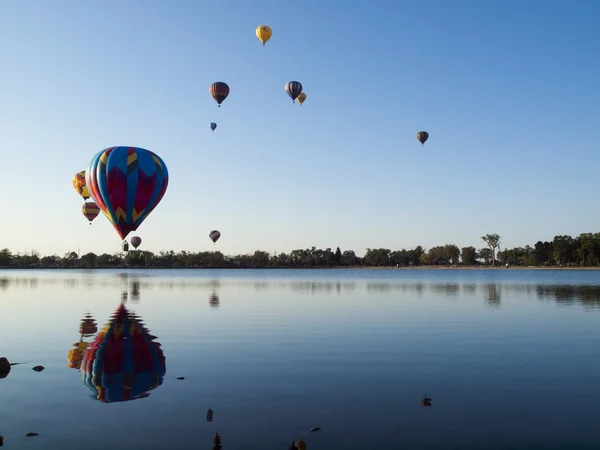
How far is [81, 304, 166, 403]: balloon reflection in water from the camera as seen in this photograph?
14727mm

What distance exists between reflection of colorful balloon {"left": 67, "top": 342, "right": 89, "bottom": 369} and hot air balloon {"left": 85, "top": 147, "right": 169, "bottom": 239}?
20269 millimetres

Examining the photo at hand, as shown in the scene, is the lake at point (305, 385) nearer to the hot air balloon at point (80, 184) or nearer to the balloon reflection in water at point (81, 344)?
the balloon reflection in water at point (81, 344)

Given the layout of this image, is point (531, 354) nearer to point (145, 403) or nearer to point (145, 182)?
point (145, 403)

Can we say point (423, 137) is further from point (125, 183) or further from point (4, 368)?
point (4, 368)

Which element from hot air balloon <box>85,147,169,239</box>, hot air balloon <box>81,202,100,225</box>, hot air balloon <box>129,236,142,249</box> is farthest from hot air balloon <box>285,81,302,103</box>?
hot air balloon <box>129,236,142,249</box>

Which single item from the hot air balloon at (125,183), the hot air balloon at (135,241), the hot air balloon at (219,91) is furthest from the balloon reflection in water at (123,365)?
the hot air balloon at (135,241)

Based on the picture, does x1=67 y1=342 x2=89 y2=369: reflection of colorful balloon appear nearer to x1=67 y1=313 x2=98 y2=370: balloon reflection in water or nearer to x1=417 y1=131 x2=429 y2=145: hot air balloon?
x1=67 y1=313 x2=98 y2=370: balloon reflection in water

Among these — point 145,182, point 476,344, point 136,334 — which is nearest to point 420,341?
point 476,344

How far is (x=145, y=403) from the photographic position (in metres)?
13.3

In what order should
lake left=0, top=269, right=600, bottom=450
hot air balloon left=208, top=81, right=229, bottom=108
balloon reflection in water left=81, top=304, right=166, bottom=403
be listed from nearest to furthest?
lake left=0, top=269, right=600, bottom=450
balloon reflection in water left=81, top=304, right=166, bottom=403
hot air balloon left=208, top=81, right=229, bottom=108

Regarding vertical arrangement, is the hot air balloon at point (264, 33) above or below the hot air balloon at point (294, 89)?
above

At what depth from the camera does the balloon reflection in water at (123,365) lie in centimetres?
1473

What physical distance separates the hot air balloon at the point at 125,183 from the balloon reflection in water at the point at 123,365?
16075mm

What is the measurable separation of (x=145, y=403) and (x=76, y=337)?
13.6m
